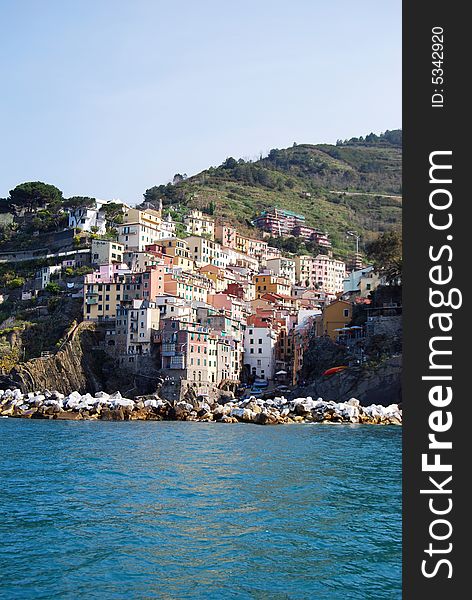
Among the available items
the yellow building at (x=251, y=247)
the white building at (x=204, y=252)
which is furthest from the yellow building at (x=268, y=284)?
the yellow building at (x=251, y=247)

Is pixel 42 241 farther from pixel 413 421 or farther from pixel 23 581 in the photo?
pixel 413 421

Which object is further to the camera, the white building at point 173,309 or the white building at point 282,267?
the white building at point 282,267

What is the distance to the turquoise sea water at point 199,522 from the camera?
1206 centimetres

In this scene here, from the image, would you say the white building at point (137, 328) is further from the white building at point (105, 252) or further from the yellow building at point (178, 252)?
the yellow building at point (178, 252)

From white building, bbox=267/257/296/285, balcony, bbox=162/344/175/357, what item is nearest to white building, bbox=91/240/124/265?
balcony, bbox=162/344/175/357

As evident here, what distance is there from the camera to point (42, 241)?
88.8 metres

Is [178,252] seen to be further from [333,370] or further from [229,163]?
[229,163]

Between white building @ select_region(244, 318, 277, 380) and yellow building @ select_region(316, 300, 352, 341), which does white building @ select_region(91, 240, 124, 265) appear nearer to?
white building @ select_region(244, 318, 277, 380)

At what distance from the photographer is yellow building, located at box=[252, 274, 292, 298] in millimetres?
89688

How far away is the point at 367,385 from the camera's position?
182 feet

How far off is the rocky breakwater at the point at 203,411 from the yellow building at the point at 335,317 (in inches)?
447

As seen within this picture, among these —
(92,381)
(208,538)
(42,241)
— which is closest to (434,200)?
(208,538)

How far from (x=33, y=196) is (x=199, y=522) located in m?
91.2

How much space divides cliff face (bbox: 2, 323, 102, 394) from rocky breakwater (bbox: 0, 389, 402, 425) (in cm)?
499
